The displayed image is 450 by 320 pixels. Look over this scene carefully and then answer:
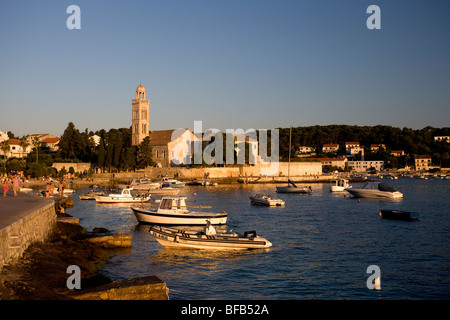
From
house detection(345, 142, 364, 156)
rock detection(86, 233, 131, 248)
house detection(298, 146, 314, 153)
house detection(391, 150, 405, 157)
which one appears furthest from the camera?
house detection(298, 146, 314, 153)

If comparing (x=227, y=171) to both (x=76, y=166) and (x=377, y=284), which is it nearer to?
(x=76, y=166)

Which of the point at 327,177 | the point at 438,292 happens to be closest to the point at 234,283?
the point at 438,292

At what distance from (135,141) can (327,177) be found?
51.3m

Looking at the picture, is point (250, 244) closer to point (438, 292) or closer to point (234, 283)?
point (234, 283)

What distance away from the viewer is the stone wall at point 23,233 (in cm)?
1252

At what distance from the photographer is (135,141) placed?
10825 cm

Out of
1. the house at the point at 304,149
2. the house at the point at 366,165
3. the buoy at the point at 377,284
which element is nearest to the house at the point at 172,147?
the house at the point at 366,165

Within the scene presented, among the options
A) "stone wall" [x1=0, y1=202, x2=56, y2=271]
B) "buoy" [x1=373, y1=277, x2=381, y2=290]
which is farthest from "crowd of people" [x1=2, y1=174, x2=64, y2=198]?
"buoy" [x1=373, y1=277, x2=381, y2=290]

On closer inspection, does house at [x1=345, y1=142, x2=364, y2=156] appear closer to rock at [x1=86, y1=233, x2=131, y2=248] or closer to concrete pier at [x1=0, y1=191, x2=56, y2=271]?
rock at [x1=86, y1=233, x2=131, y2=248]

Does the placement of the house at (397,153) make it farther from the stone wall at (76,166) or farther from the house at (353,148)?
the stone wall at (76,166)

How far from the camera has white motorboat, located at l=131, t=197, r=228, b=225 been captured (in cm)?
2817

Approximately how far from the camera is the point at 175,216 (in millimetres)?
28203

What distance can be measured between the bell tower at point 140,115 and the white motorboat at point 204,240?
87.9 m

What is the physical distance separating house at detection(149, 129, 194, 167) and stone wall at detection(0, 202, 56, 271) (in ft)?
269
